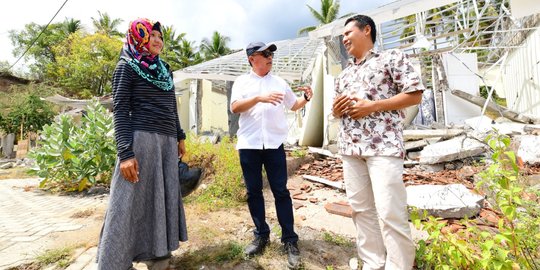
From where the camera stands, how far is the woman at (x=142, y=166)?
6.33 feet

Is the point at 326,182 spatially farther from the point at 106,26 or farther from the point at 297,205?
the point at 106,26

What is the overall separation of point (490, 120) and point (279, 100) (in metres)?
7.11

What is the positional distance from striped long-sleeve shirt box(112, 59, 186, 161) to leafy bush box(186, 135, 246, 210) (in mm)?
2011

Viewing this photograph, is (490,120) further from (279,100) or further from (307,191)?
(279,100)

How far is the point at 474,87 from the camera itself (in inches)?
346

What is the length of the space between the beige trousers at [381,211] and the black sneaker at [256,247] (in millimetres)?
869

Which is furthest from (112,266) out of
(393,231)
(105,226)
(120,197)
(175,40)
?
(175,40)

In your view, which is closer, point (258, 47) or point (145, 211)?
point (145, 211)

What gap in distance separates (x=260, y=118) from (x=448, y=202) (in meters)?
2.43

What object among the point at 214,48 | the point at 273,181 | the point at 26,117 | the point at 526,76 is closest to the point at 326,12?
the point at 214,48

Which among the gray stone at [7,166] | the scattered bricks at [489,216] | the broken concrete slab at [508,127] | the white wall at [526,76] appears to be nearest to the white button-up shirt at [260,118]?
the scattered bricks at [489,216]

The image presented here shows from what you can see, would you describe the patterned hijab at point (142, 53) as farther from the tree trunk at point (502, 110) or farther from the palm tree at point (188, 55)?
the palm tree at point (188, 55)

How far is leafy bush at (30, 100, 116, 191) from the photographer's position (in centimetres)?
512

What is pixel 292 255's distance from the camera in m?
2.28
